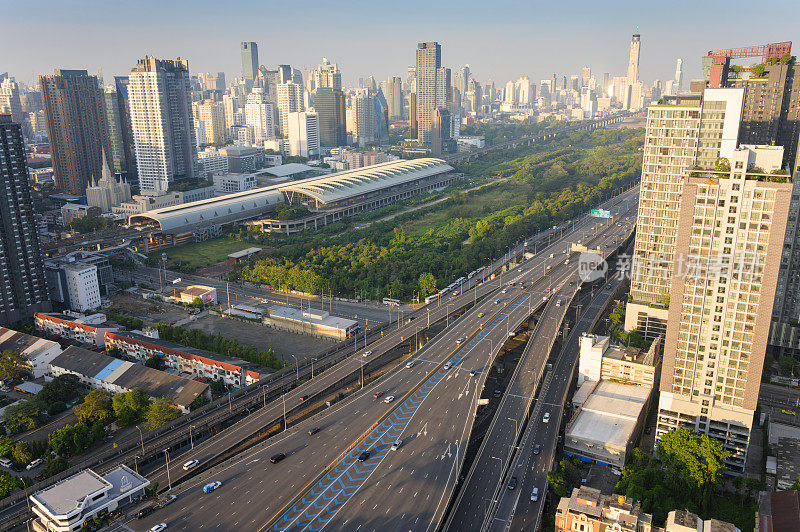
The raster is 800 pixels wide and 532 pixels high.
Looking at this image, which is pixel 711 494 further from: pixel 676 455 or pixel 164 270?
pixel 164 270

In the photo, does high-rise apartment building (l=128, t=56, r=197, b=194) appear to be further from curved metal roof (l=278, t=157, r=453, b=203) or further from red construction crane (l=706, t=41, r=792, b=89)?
red construction crane (l=706, t=41, r=792, b=89)

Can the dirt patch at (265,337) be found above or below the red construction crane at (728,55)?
below

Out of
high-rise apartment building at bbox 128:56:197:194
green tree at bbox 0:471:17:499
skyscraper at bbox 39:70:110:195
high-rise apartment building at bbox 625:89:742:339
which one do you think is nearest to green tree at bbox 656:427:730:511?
high-rise apartment building at bbox 625:89:742:339

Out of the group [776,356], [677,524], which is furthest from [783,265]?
[677,524]

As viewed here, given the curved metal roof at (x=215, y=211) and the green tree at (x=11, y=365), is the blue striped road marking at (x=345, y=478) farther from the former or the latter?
the curved metal roof at (x=215, y=211)

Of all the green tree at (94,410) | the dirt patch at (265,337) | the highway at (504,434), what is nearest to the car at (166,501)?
the green tree at (94,410)

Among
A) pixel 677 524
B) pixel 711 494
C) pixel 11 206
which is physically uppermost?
pixel 11 206

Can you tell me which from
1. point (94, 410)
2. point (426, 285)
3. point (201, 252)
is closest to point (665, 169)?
point (426, 285)
